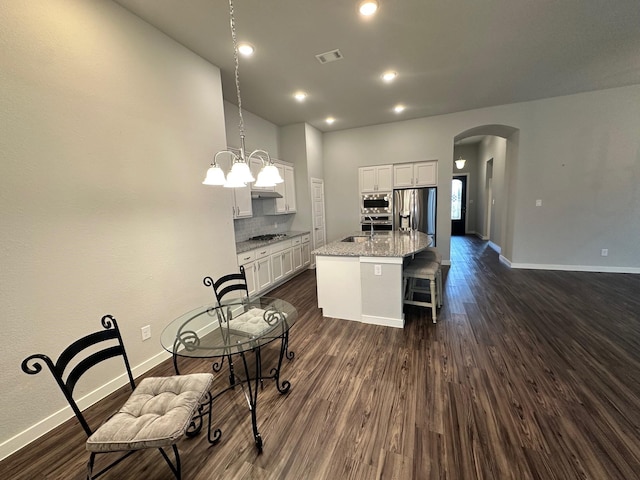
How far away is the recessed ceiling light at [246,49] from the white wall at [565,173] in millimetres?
3649

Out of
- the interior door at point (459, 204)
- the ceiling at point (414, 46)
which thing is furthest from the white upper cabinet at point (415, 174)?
the interior door at point (459, 204)

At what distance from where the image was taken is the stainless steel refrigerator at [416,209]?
5410mm

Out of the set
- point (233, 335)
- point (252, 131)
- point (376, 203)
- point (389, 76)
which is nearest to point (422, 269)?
point (233, 335)

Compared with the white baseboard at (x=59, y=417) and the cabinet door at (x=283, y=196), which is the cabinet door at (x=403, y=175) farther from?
the white baseboard at (x=59, y=417)

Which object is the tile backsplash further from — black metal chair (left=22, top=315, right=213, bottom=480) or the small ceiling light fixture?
the small ceiling light fixture

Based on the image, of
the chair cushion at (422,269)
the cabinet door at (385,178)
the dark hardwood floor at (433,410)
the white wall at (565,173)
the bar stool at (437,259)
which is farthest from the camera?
the cabinet door at (385,178)

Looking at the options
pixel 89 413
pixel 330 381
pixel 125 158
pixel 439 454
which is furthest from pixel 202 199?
pixel 439 454

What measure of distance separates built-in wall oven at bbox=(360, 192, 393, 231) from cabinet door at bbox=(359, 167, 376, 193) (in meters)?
0.14

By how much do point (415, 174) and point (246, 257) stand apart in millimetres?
4037

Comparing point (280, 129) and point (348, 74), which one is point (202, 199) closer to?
point (348, 74)

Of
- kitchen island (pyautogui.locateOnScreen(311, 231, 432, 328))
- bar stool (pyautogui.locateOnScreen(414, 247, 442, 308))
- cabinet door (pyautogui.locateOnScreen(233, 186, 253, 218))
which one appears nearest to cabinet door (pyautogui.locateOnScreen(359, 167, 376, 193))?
bar stool (pyautogui.locateOnScreen(414, 247, 442, 308))

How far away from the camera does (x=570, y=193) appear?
462cm

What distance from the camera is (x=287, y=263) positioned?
4.76 meters

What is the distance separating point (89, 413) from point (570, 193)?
23.5ft
